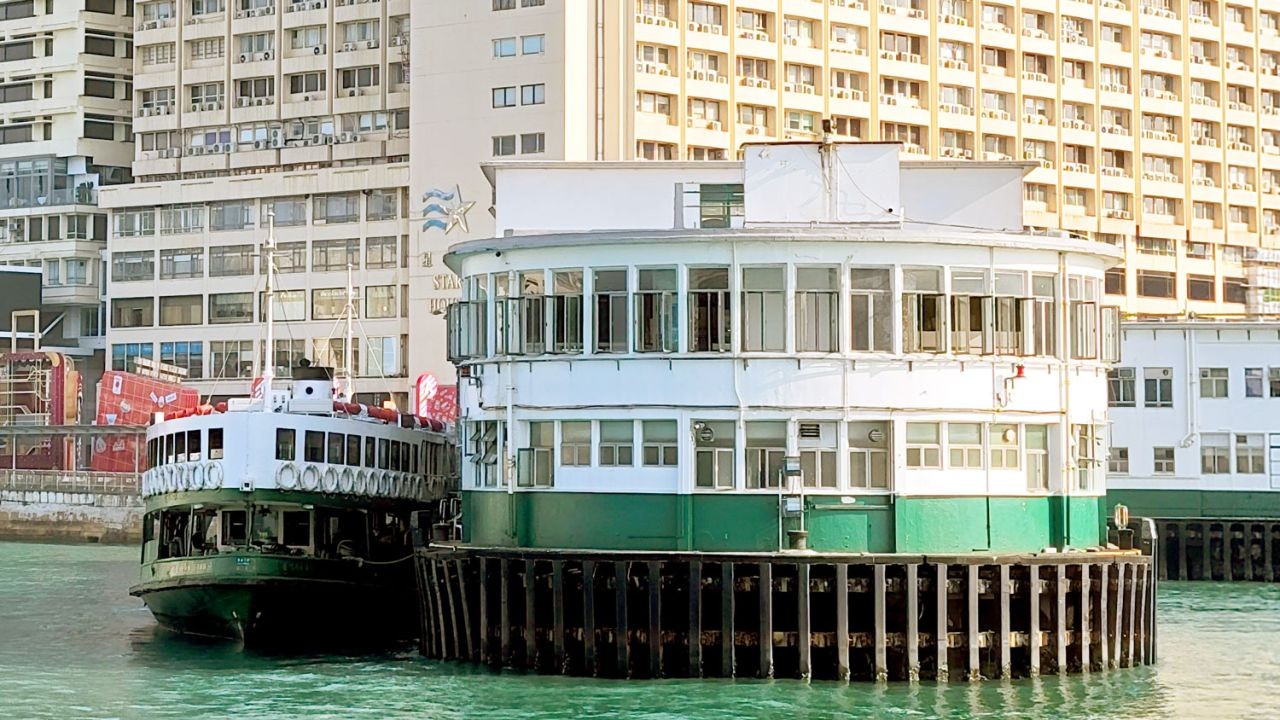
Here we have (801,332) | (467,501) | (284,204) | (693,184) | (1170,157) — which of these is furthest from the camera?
(1170,157)

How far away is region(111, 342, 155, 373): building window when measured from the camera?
4609 inches

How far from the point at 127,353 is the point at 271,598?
74.7 m

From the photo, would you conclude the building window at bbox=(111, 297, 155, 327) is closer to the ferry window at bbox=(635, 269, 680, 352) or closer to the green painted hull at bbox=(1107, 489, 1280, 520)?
the green painted hull at bbox=(1107, 489, 1280, 520)

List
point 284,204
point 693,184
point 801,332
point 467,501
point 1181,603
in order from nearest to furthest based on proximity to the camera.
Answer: point 801,332, point 467,501, point 693,184, point 1181,603, point 284,204

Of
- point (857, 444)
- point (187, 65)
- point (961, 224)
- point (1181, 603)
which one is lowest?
point (1181, 603)

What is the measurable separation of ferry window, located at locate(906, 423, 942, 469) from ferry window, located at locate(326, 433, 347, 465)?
47.0 ft

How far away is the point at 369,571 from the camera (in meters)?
48.2

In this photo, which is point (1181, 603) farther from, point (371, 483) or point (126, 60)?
point (126, 60)

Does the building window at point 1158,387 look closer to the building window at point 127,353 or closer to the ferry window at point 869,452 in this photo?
the ferry window at point 869,452

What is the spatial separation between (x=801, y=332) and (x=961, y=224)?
12005mm

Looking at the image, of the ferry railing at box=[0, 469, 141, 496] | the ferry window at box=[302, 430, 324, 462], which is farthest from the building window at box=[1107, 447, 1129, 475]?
the ferry railing at box=[0, 469, 141, 496]

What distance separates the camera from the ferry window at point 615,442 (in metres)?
40.0

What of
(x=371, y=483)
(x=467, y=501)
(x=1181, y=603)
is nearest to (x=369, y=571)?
(x=371, y=483)

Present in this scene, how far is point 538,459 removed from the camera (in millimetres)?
40906
